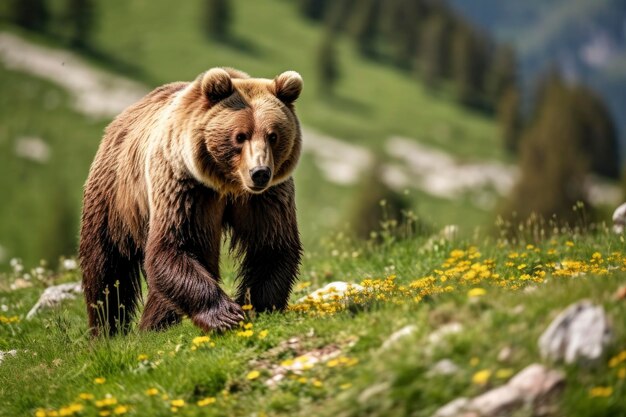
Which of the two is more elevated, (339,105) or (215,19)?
(215,19)

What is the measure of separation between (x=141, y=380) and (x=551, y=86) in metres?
134

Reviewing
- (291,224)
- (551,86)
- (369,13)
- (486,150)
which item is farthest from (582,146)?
(291,224)

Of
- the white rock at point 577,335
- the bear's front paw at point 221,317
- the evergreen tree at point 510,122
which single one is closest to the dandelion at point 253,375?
the bear's front paw at point 221,317

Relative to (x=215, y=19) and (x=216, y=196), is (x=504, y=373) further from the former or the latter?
(x=215, y=19)

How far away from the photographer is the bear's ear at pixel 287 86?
923cm

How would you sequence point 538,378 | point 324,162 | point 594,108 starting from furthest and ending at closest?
1. point 594,108
2. point 324,162
3. point 538,378

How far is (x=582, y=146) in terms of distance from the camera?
5123 inches

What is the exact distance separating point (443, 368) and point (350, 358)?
972mm

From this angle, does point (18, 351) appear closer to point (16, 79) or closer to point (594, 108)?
point (16, 79)

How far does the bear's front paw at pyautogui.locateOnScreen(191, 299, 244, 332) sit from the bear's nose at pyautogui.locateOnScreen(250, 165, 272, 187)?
1232mm

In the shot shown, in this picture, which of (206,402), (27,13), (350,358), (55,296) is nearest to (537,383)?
(350,358)

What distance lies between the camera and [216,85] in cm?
892

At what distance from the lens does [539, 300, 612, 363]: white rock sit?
18.4 feet

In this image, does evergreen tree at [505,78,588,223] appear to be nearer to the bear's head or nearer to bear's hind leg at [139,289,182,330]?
bear's hind leg at [139,289,182,330]
